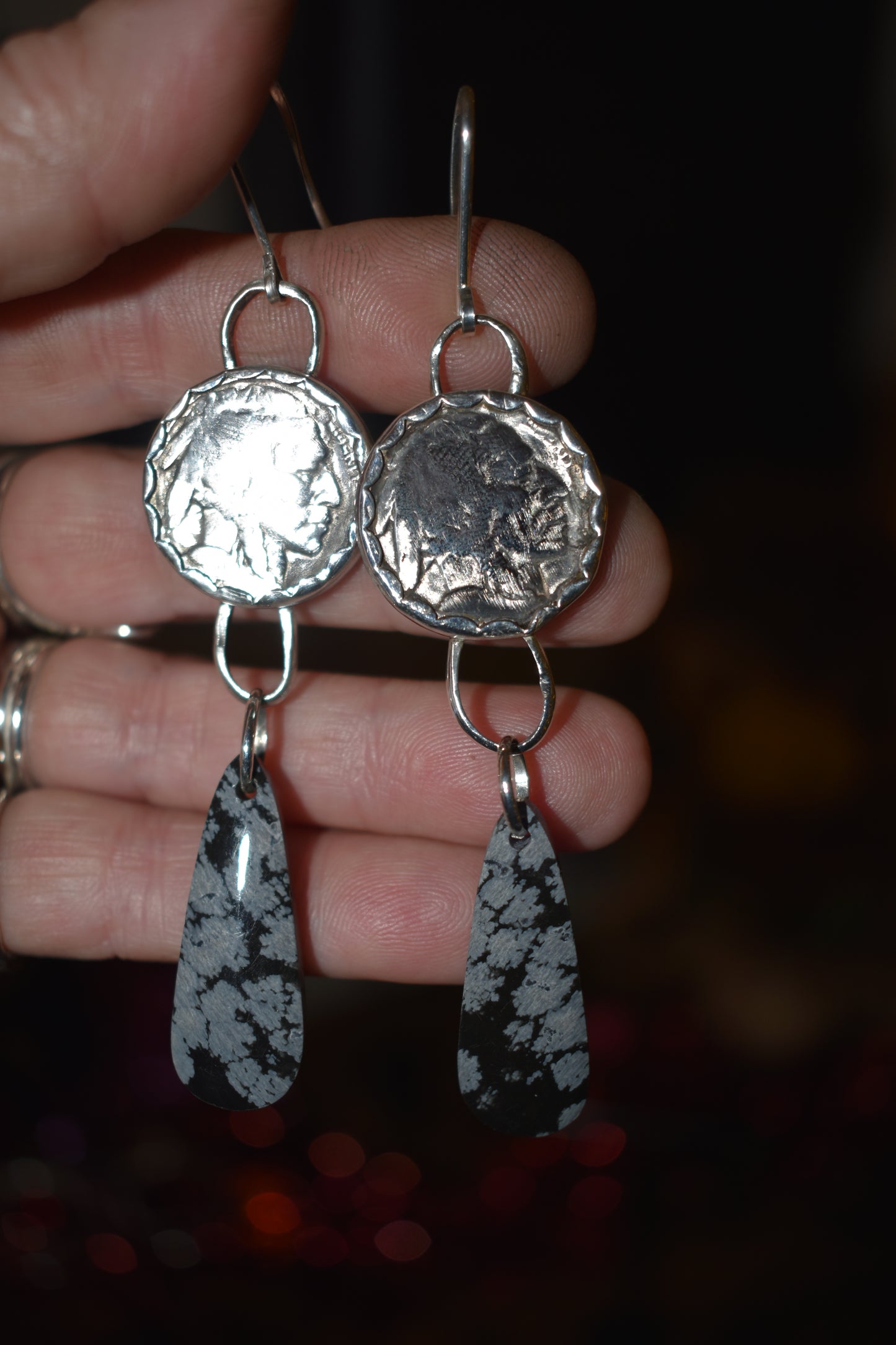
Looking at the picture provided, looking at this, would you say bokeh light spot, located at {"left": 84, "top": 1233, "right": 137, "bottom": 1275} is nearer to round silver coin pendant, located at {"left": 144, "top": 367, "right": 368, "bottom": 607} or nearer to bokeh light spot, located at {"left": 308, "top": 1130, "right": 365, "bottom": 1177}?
bokeh light spot, located at {"left": 308, "top": 1130, "right": 365, "bottom": 1177}

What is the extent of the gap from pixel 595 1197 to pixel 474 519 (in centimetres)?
122

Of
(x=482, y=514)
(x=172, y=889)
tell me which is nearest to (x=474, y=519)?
(x=482, y=514)

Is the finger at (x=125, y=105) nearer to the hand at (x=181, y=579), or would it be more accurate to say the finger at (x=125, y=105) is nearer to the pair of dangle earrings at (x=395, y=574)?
the hand at (x=181, y=579)

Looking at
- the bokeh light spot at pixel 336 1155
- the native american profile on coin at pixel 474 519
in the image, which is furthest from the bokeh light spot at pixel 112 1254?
the native american profile on coin at pixel 474 519

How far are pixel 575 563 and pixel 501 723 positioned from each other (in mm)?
238

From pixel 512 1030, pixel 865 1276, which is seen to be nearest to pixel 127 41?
pixel 512 1030

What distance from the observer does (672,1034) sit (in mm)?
1720

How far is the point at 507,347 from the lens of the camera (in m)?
1.09

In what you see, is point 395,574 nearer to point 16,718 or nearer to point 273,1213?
point 16,718

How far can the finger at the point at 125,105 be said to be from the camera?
851 millimetres

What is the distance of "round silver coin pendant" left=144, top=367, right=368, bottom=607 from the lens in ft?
3.63

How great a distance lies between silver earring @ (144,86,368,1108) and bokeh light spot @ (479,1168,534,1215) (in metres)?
0.64

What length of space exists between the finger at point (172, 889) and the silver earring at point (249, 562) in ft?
0.35

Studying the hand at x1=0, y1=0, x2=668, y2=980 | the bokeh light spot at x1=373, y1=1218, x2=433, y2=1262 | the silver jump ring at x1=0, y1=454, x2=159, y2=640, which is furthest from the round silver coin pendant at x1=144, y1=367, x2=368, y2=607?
the bokeh light spot at x1=373, y1=1218, x2=433, y2=1262
